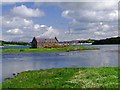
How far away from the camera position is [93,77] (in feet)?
122

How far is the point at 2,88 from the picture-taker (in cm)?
3325

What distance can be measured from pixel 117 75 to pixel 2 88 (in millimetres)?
14552

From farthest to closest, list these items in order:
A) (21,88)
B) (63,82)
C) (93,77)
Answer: (93,77)
(63,82)
(21,88)

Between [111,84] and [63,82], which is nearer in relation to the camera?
[111,84]

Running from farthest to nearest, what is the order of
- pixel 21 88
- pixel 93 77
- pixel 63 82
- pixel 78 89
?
pixel 93 77 < pixel 63 82 < pixel 21 88 < pixel 78 89

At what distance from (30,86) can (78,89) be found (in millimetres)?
5895

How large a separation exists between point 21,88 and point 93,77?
9.70m

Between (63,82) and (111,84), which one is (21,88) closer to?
(63,82)

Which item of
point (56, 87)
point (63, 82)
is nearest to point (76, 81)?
point (63, 82)

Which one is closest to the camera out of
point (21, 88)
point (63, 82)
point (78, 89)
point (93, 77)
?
point (78, 89)

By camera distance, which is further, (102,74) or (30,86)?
(102,74)

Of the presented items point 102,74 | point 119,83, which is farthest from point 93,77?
point 119,83

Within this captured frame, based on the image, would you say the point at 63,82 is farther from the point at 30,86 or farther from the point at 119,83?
the point at 119,83

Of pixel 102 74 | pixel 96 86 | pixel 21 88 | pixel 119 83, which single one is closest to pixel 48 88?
pixel 21 88
